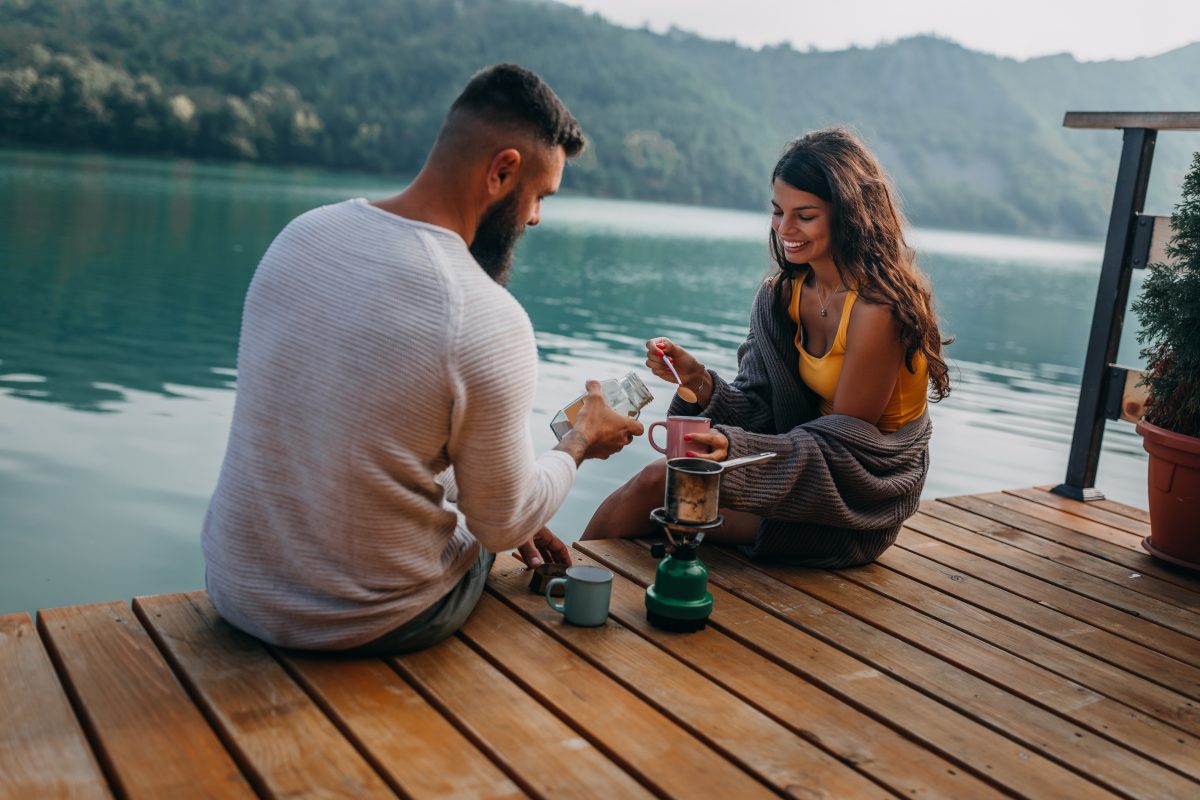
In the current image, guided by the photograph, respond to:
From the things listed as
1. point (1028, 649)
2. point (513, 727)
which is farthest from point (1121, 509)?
point (513, 727)

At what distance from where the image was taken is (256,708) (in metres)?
1.80

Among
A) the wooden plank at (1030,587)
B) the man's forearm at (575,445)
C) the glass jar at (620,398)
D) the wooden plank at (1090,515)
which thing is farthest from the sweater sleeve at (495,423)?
the wooden plank at (1090,515)

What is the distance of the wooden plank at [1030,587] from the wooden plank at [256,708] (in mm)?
1943

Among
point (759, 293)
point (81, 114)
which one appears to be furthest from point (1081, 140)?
point (759, 293)

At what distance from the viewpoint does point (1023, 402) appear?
392 inches

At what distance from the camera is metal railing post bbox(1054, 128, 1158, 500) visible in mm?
3861

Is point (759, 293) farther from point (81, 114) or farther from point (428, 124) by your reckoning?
point (428, 124)

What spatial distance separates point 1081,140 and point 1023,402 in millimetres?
59516

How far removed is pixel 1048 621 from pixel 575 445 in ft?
4.52

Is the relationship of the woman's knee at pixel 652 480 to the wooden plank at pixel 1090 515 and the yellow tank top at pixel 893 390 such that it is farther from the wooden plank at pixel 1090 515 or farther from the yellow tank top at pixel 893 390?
the wooden plank at pixel 1090 515

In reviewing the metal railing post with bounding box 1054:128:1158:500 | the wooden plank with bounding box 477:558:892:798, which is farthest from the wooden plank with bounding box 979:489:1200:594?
the wooden plank with bounding box 477:558:892:798

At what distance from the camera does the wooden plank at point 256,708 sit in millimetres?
1605

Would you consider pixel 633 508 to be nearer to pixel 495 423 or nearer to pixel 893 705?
pixel 893 705

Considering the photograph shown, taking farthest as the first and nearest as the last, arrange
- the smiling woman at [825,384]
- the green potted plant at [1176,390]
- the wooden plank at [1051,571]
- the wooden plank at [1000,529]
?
the wooden plank at [1000,529], the green potted plant at [1176,390], the wooden plank at [1051,571], the smiling woman at [825,384]
